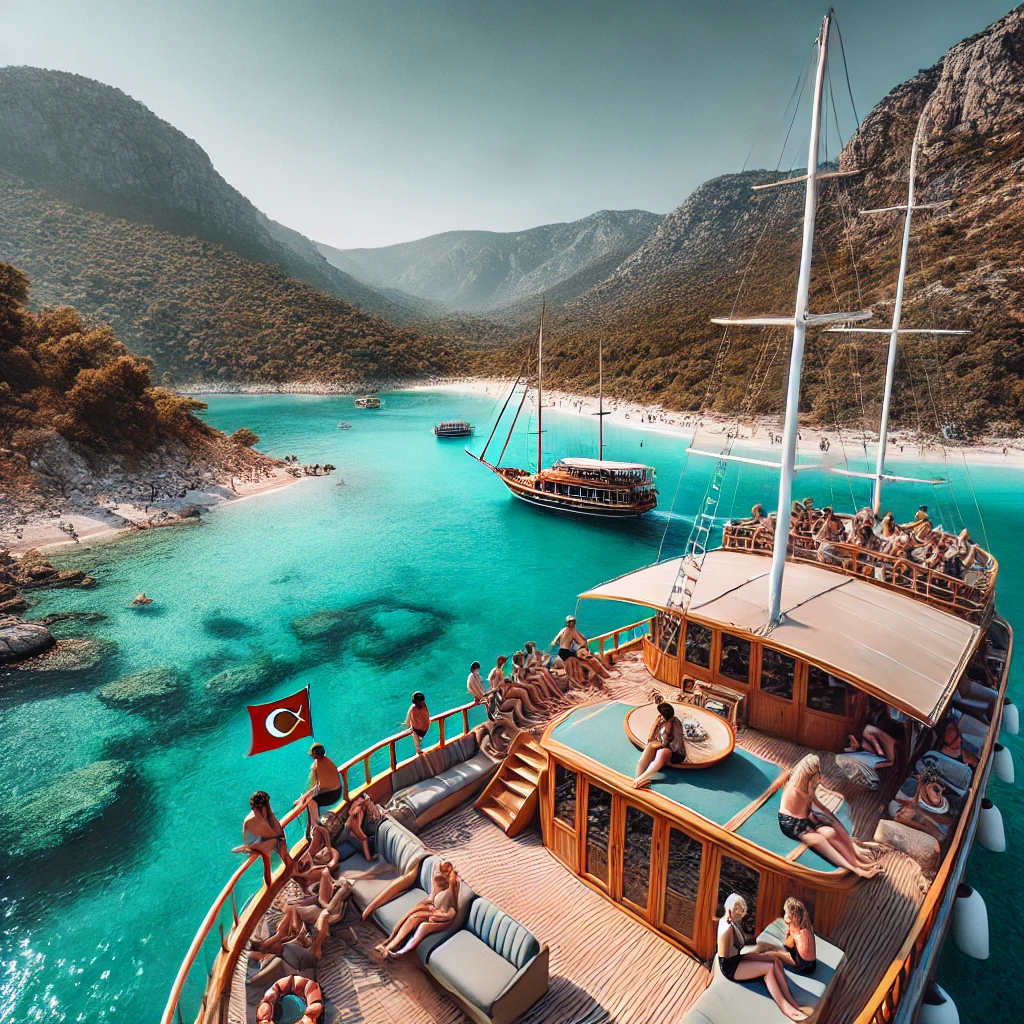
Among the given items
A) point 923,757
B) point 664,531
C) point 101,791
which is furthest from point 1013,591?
point 101,791

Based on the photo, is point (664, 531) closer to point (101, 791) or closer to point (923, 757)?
point (923, 757)

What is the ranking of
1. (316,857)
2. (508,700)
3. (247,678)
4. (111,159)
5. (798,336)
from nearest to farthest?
1. (316,857)
2. (798,336)
3. (508,700)
4. (247,678)
5. (111,159)

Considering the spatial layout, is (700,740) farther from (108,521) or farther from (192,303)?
(192,303)

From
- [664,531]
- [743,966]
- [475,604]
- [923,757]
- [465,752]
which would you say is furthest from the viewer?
[664,531]

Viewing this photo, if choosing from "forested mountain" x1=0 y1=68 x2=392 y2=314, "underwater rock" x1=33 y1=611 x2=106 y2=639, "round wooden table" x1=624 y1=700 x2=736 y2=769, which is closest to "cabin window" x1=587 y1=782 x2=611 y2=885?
"round wooden table" x1=624 y1=700 x2=736 y2=769

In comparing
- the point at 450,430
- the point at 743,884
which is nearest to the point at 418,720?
the point at 743,884
